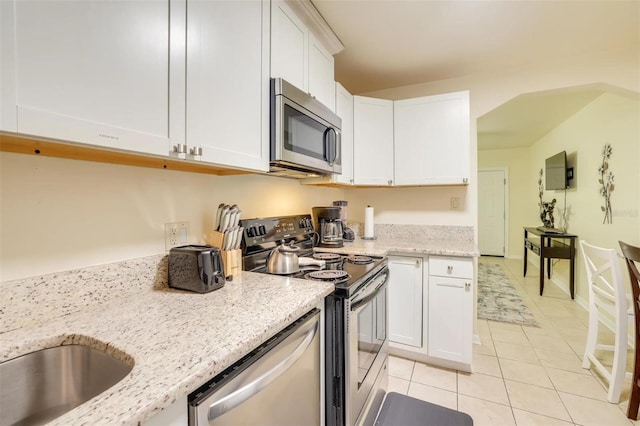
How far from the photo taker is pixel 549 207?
4.43m

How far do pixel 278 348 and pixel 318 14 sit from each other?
5.91 feet

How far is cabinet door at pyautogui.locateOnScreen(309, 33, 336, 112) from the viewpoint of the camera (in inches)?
68.3

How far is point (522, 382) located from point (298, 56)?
8.42 ft

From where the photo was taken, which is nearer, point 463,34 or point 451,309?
point 463,34

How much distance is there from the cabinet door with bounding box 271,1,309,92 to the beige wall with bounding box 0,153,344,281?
674 mm

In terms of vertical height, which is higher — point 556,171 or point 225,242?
point 556,171

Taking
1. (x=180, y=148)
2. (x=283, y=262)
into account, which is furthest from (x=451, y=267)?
(x=180, y=148)

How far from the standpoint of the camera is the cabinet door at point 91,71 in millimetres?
606

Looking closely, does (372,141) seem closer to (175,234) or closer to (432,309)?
(432,309)

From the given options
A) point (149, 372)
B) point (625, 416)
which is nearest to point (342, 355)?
point (149, 372)

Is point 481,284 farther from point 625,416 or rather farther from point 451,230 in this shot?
point 625,416

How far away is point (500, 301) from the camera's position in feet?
11.5

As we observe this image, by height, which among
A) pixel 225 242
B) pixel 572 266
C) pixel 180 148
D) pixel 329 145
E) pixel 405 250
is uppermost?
pixel 329 145

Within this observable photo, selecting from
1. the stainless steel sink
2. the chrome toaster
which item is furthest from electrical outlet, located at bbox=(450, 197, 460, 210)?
the stainless steel sink
